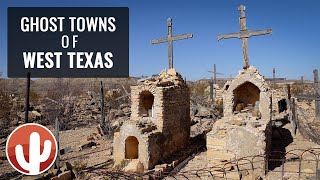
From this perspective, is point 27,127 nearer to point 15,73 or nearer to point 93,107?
point 15,73

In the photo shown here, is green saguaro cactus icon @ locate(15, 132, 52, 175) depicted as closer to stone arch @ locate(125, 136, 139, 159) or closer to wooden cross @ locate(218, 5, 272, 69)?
stone arch @ locate(125, 136, 139, 159)

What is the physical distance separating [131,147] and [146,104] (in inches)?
94.6

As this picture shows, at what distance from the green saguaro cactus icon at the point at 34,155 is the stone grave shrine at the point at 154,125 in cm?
834

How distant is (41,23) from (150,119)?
19.1 ft

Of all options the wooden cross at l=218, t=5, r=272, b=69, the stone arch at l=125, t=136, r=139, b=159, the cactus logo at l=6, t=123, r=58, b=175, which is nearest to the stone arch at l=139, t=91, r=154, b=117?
the stone arch at l=125, t=136, r=139, b=159

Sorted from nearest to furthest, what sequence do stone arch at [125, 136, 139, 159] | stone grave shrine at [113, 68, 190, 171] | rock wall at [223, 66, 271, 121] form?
stone grave shrine at [113, 68, 190, 171] → stone arch at [125, 136, 139, 159] → rock wall at [223, 66, 271, 121]

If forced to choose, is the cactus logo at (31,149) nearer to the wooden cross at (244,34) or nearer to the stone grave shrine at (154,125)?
the stone grave shrine at (154,125)

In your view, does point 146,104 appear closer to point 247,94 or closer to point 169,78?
point 169,78

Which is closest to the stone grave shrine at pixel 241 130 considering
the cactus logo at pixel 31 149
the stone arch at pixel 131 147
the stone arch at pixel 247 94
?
the stone arch at pixel 247 94

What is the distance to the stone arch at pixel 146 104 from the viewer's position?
14.2m

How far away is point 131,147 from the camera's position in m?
13.4

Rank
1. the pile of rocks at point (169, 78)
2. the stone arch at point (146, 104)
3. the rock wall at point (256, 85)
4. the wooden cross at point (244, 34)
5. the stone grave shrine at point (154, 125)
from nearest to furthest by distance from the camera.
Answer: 1. the stone grave shrine at point (154, 125)
2. the rock wall at point (256, 85)
3. the wooden cross at point (244, 34)
4. the stone arch at point (146, 104)
5. the pile of rocks at point (169, 78)

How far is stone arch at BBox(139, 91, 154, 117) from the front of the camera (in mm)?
14250

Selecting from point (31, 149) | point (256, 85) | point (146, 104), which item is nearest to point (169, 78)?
point (146, 104)
